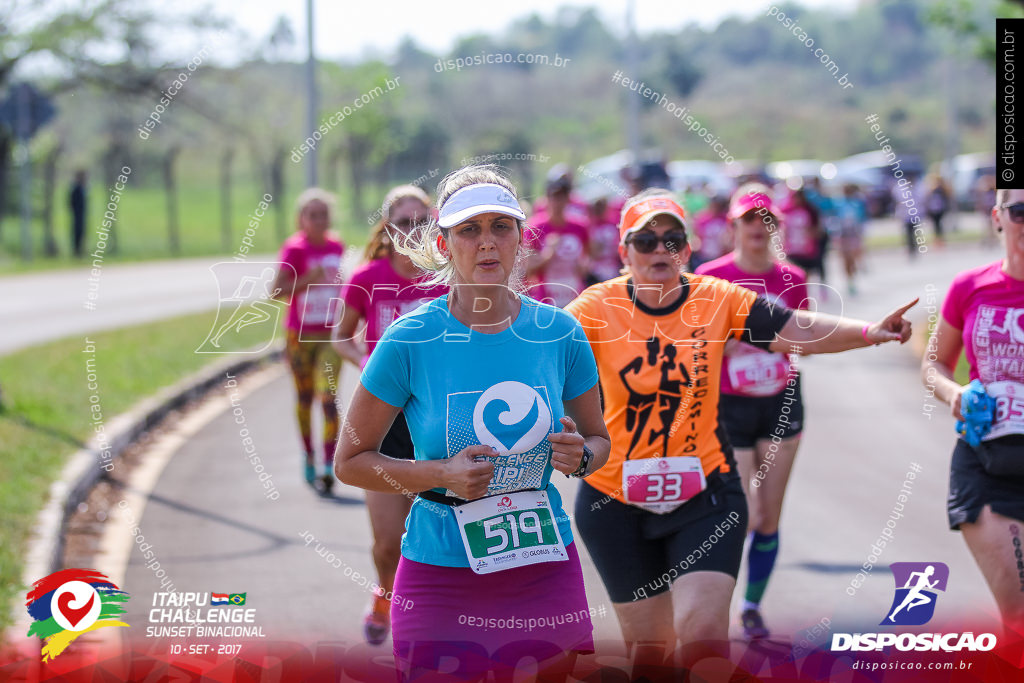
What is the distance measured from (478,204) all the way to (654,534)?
1.60m

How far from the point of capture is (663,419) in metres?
4.14

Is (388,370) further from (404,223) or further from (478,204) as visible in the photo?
(404,223)

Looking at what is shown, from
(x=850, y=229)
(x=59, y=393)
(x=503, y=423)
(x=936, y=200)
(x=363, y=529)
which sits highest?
(x=936, y=200)

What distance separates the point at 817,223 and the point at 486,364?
11.0 metres

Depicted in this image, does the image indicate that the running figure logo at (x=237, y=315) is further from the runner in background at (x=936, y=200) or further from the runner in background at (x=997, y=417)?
the runner in background at (x=936, y=200)

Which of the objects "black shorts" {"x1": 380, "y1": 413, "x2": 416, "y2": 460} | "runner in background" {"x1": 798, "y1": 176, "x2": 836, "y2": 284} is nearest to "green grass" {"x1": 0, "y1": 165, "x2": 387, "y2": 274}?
"runner in background" {"x1": 798, "y1": 176, "x2": 836, "y2": 284}

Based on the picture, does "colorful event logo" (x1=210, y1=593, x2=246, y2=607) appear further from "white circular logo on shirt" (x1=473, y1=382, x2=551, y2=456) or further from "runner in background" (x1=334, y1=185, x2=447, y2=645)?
"white circular logo on shirt" (x1=473, y1=382, x2=551, y2=456)

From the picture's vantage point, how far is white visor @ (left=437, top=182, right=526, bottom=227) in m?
3.06

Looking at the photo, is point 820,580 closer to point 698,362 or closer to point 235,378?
point 698,362

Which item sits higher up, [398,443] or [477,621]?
[398,443]

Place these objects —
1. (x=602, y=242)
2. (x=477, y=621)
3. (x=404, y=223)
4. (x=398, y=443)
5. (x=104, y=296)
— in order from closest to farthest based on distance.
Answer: (x=477, y=621) < (x=398, y=443) < (x=404, y=223) < (x=602, y=242) < (x=104, y=296)

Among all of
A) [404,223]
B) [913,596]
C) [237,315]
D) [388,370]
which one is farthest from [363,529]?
[237,315]

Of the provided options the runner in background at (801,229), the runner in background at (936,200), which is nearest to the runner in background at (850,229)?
the runner in background at (936,200)

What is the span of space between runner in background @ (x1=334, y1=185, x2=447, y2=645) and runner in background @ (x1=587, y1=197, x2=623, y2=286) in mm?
5673
